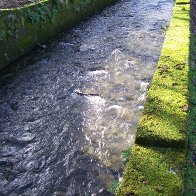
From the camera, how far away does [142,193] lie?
392 cm

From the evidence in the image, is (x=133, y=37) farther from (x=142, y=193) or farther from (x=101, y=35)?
(x=142, y=193)

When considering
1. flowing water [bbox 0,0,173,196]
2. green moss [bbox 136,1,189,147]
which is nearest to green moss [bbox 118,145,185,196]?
green moss [bbox 136,1,189,147]

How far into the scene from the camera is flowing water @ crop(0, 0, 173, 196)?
5.57 m

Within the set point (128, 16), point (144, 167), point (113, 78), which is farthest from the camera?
point (128, 16)

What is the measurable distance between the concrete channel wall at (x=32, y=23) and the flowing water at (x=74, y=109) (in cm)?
36

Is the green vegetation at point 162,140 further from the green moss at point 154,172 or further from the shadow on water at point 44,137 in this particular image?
the shadow on water at point 44,137

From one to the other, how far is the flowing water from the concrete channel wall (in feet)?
1.18

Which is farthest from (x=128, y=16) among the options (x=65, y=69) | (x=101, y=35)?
(x=65, y=69)

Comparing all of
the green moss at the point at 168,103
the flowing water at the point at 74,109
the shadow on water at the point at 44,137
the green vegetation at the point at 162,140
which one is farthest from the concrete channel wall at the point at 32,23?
the green vegetation at the point at 162,140

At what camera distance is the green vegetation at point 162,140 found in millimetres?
4062

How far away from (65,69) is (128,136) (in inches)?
151

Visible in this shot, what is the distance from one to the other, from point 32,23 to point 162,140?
7180 millimetres

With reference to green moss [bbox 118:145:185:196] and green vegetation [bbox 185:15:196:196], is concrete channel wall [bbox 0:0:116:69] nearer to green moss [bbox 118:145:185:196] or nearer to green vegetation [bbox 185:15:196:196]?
green vegetation [bbox 185:15:196:196]

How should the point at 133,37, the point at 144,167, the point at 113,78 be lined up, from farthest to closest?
the point at 133,37 < the point at 113,78 < the point at 144,167
